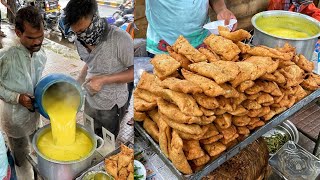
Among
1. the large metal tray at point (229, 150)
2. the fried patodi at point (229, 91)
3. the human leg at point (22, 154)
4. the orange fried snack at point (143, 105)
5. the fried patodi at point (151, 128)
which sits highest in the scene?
the human leg at point (22, 154)

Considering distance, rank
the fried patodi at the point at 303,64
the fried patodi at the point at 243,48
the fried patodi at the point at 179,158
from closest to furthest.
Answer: the fried patodi at the point at 179,158 → the fried patodi at the point at 243,48 → the fried patodi at the point at 303,64

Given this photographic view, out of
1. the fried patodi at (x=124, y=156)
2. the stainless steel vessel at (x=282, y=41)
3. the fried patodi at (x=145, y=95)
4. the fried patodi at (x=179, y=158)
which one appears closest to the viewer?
the fried patodi at (x=124, y=156)

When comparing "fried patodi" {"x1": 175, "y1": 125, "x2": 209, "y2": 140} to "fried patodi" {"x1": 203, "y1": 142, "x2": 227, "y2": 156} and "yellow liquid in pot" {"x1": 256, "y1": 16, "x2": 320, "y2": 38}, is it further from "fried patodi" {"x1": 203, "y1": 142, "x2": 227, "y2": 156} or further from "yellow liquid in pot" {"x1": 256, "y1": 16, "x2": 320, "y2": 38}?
"yellow liquid in pot" {"x1": 256, "y1": 16, "x2": 320, "y2": 38}

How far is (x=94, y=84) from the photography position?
1036 millimetres

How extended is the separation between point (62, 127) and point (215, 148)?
0.86 m

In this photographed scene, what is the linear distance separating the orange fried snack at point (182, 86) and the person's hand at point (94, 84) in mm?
577

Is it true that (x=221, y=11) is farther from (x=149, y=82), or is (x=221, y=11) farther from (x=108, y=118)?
(x=108, y=118)

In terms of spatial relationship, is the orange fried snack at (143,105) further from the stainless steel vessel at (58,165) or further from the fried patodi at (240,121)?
the stainless steel vessel at (58,165)

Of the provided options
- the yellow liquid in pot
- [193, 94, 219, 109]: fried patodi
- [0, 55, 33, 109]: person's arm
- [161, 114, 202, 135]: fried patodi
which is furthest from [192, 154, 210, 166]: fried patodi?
the yellow liquid in pot

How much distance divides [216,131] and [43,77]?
957mm

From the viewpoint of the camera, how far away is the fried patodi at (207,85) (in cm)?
157

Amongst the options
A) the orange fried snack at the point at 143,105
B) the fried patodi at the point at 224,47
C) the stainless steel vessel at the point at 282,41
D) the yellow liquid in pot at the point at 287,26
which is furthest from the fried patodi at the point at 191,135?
the yellow liquid in pot at the point at 287,26

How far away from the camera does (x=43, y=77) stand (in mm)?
979

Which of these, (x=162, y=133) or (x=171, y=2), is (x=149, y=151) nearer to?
(x=162, y=133)
